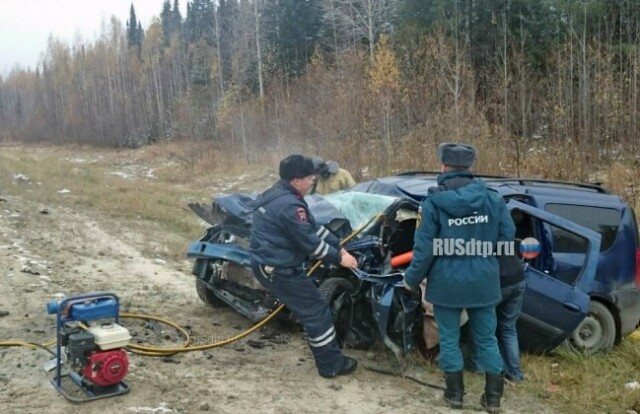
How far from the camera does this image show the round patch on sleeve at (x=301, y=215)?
4617mm

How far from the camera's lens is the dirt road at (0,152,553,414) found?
423 cm

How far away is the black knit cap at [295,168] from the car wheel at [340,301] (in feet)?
3.64

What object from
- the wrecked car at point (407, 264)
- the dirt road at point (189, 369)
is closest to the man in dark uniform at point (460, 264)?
the dirt road at point (189, 369)

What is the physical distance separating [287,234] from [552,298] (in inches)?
91.1

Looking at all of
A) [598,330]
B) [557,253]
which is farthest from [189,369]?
[598,330]

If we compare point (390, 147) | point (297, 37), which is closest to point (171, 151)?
point (297, 37)

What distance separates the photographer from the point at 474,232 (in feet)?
13.4

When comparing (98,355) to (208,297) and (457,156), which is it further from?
(457,156)

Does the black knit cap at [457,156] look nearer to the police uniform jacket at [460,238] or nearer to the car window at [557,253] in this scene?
the police uniform jacket at [460,238]

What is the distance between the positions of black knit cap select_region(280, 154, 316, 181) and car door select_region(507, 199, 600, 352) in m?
1.86

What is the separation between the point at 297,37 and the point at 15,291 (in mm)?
36785

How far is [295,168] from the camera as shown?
4.77 metres

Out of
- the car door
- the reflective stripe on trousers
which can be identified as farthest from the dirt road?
the car door

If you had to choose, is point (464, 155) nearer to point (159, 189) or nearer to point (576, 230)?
point (576, 230)
